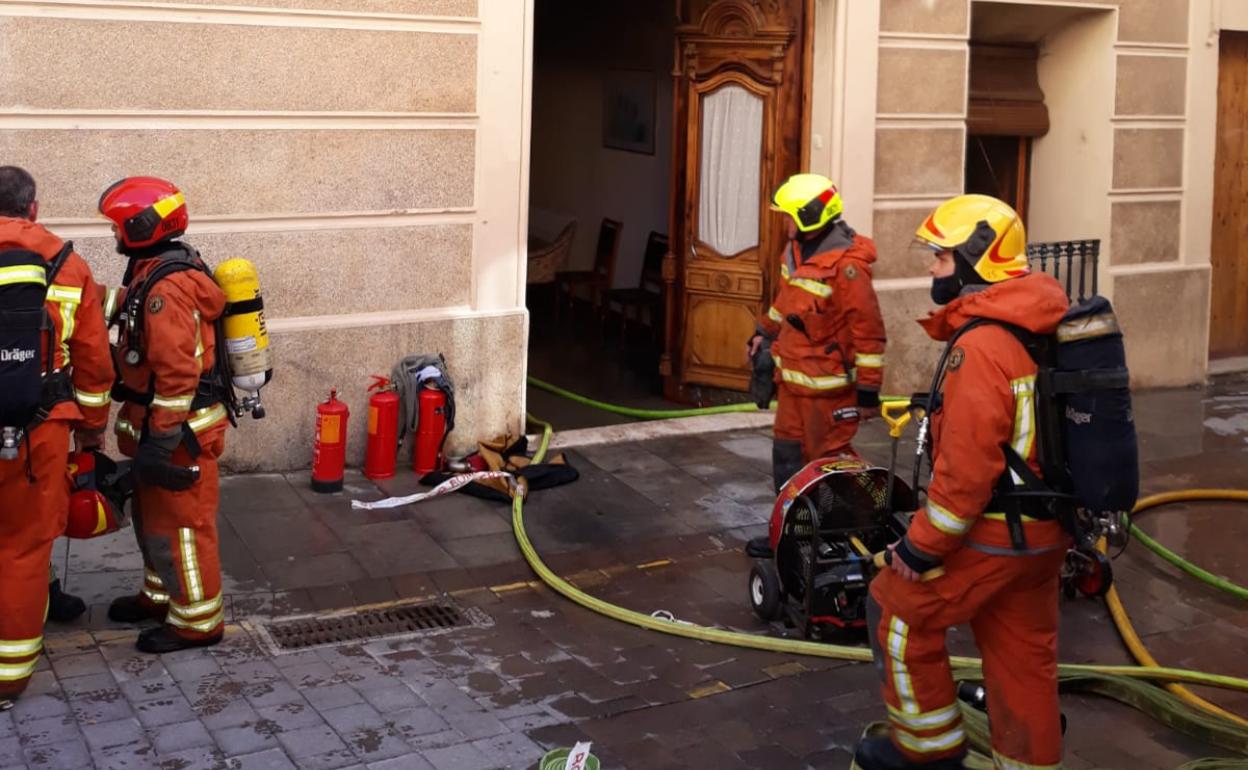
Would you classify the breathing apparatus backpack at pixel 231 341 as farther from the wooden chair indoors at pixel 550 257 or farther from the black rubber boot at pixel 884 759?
the wooden chair indoors at pixel 550 257

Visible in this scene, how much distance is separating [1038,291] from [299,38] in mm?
5247

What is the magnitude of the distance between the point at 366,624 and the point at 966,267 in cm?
327

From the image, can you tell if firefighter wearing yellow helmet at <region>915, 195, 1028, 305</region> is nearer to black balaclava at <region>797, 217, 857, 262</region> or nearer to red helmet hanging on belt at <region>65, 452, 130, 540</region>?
black balaclava at <region>797, 217, 857, 262</region>

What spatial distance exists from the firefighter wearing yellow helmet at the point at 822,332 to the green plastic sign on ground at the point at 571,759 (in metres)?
2.57

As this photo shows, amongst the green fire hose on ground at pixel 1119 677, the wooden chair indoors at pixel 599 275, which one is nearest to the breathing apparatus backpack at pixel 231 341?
the green fire hose on ground at pixel 1119 677

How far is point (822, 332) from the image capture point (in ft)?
25.3

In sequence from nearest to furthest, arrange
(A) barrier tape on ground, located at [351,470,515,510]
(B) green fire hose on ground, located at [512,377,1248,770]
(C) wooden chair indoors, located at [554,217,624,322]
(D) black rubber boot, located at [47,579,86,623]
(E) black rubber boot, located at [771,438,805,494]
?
(B) green fire hose on ground, located at [512,377,1248,770], (D) black rubber boot, located at [47,579,86,623], (E) black rubber boot, located at [771,438,805,494], (A) barrier tape on ground, located at [351,470,515,510], (C) wooden chair indoors, located at [554,217,624,322]

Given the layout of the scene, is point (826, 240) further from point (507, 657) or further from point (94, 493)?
point (94, 493)

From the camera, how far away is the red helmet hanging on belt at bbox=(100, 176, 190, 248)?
6.34m

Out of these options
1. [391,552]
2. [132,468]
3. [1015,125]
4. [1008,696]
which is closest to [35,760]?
[132,468]

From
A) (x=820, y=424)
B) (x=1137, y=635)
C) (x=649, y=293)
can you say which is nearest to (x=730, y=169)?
(x=649, y=293)

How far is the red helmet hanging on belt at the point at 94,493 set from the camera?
253 inches

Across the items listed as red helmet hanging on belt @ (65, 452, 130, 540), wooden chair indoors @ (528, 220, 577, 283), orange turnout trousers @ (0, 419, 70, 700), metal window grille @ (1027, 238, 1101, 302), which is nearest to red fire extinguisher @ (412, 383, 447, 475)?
red helmet hanging on belt @ (65, 452, 130, 540)

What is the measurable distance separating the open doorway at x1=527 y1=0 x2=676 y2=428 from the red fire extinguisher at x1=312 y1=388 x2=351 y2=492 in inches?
157
